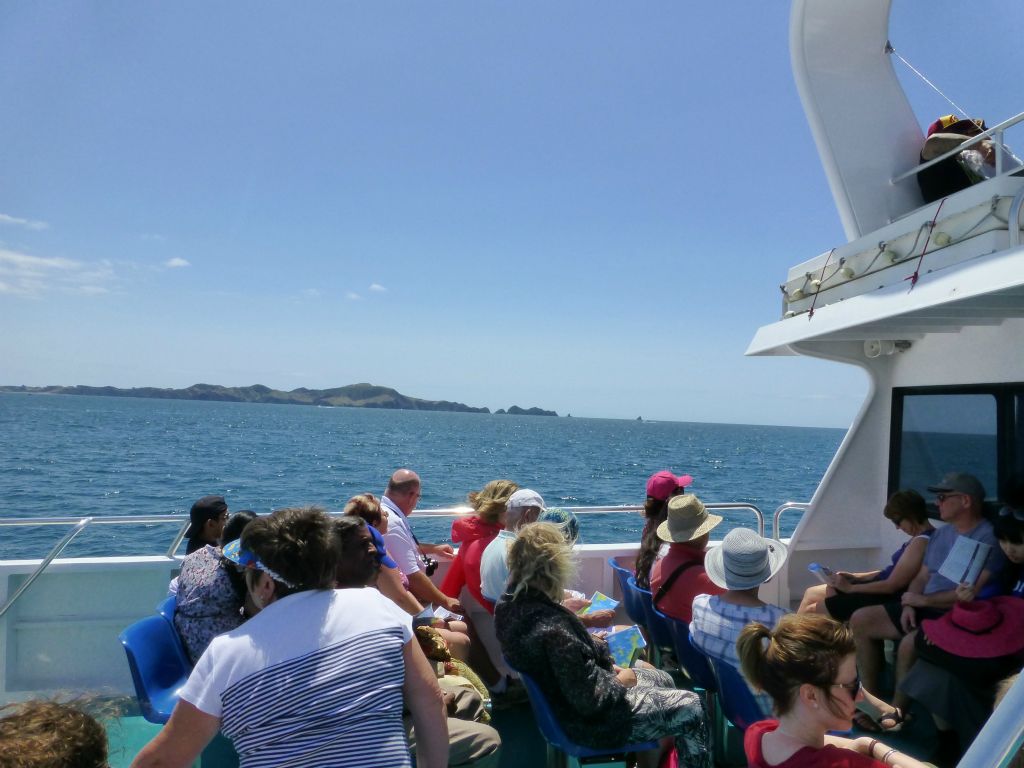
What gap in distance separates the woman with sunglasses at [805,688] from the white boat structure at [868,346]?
168 cm

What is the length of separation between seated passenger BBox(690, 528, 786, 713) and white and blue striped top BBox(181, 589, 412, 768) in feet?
4.48

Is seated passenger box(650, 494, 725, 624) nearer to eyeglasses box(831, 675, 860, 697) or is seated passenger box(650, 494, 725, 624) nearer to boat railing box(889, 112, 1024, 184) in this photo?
eyeglasses box(831, 675, 860, 697)

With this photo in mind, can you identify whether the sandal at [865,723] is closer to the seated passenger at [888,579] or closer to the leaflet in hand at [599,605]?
the seated passenger at [888,579]

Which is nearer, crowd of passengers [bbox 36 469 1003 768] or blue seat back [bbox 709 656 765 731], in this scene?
crowd of passengers [bbox 36 469 1003 768]

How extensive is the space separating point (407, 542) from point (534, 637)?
1495 millimetres

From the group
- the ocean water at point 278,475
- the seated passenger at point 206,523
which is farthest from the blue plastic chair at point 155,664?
the ocean water at point 278,475

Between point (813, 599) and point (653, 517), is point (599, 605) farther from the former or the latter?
point (813, 599)

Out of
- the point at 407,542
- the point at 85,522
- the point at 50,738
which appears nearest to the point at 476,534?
the point at 407,542

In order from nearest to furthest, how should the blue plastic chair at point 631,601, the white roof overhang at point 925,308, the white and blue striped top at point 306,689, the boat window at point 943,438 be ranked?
the white and blue striped top at point 306,689 → the white roof overhang at point 925,308 → the blue plastic chair at point 631,601 → the boat window at point 943,438

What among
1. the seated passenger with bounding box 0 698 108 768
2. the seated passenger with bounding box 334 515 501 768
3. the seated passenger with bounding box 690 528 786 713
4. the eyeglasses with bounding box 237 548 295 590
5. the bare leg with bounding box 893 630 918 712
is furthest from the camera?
the bare leg with bounding box 893 630 918 712

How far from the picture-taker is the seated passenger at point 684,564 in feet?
11.4

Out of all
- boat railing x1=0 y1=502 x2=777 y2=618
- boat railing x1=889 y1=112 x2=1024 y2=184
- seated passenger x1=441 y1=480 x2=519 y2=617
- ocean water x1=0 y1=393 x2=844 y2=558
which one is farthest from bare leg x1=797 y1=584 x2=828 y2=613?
ocean water x1=0 y1=393 x2=844 y2=558

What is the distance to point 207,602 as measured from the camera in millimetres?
2918

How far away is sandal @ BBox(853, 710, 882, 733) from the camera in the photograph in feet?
11.2
